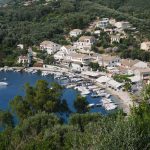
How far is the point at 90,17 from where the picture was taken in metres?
51.5

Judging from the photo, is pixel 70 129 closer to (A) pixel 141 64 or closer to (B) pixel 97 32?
(A) pixel 141 64

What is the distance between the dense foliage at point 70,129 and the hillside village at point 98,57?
9950mm

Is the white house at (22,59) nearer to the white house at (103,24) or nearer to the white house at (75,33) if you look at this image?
the white house at (75,33)

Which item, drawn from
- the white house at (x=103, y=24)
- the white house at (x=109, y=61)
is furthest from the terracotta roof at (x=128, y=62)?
the white house at (x=103, y=24)

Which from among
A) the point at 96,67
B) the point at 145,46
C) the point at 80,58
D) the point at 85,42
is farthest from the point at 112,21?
the point at 96,67

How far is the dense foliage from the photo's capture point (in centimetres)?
973

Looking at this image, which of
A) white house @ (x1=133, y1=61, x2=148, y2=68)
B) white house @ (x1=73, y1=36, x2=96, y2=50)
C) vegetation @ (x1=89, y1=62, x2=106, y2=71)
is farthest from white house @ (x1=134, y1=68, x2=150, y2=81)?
white house @ (x1=73, y1=36, x2=96, y2=50)

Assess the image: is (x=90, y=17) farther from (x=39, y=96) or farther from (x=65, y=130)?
(x=65, y=130)

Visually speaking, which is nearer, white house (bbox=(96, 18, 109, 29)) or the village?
the village

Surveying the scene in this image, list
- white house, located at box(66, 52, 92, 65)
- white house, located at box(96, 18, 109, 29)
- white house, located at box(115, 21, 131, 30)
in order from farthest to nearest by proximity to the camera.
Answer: white house, located at box(96, 18, 109, 29) → white house, located at box(115, 21, 131, 30) → white house, located at box(66, 52, 92, 65)

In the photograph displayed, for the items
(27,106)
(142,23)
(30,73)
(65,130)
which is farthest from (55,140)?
(142,23)

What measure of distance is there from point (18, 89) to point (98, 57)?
870 cm

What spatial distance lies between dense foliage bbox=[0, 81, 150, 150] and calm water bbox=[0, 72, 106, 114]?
4.80 metres

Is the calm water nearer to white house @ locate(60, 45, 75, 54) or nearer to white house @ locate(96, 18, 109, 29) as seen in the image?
white house @ locate(60, 45, 75, 54)
